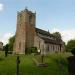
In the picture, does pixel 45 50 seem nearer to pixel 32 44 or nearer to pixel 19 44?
pixel 32 44

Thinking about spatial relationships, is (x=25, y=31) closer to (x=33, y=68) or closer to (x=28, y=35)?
(x=28, y=35)

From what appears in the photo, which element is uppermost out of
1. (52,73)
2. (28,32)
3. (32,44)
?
(28,32)

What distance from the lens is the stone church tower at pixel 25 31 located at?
69.2 metres

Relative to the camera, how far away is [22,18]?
233 ft

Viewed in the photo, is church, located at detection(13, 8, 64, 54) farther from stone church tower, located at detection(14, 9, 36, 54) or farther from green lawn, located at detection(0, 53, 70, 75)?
green lawn, located at detection(0, 53, 70, 75)

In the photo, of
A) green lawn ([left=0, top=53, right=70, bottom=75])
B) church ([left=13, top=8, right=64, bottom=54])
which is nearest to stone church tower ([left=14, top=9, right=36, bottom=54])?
church ([left=13, top=8, right=64, bottom=54])

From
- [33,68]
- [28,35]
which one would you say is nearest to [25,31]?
[28,35]

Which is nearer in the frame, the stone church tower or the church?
the church

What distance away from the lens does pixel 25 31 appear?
227 ft

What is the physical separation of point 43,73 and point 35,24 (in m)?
47.0

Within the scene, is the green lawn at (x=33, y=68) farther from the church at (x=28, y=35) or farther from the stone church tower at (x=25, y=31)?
the stone church tower at (x=25, y=31)

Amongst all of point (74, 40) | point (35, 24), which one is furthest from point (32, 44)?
point (74, 40)

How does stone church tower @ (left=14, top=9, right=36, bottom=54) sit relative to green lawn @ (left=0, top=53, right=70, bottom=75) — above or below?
above

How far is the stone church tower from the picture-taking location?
69.2 meters
